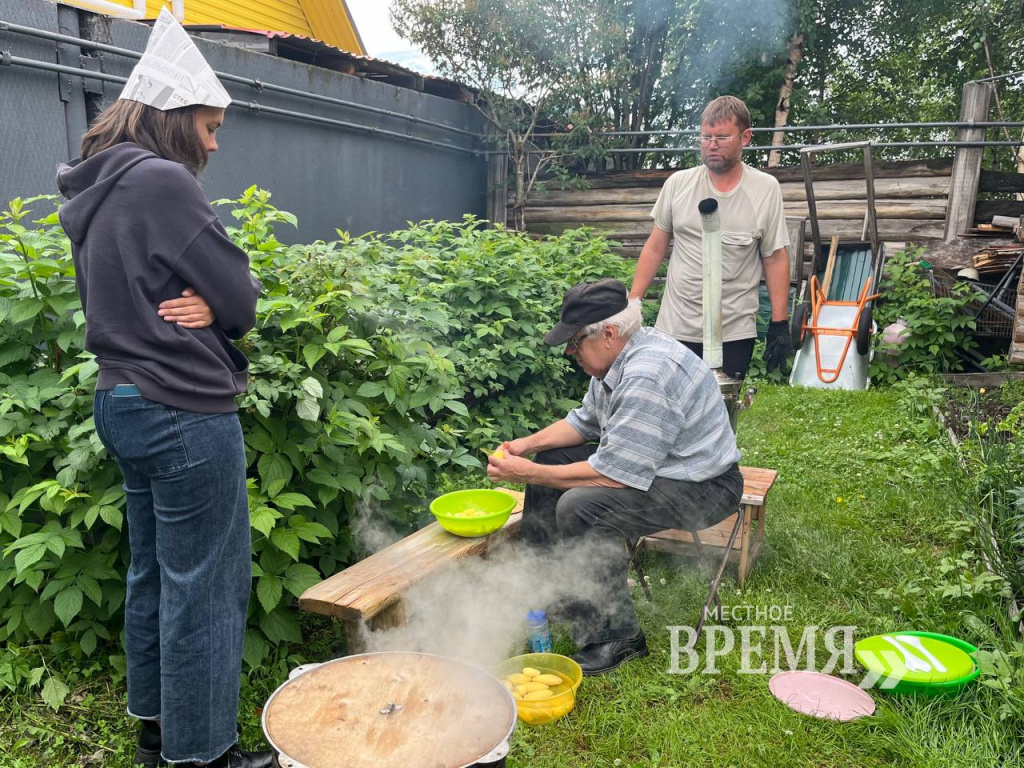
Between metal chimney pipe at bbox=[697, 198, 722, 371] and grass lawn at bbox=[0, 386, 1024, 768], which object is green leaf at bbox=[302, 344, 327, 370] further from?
metal chimney pipe at bbox=[697, 198, 722, 371]

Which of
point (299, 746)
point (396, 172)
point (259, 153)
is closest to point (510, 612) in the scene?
point (299, 746)

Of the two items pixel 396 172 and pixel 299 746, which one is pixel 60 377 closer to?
pixel 299 746

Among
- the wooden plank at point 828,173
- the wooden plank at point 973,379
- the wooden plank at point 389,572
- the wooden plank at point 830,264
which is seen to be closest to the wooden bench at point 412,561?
the wooden plank at point 389,572

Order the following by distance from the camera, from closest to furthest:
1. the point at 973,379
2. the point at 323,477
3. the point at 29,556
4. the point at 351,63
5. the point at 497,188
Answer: the point at 29,556
the point at 323,477
the point at 973,379
the point at 351,63
the point at 497,188

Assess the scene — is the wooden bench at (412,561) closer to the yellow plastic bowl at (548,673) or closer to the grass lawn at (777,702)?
the grass lawn at (777,702)

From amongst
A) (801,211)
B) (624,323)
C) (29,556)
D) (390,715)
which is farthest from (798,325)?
Answer: (29,556)

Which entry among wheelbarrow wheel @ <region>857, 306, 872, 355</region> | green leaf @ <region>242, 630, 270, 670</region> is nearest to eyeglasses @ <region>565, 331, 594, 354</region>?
green leaf @ <region>242, 630, 270, 670</region>

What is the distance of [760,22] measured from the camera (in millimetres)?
14148

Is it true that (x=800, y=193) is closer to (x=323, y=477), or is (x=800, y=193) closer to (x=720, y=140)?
(x=720, y=140)

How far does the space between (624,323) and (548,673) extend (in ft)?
4.73

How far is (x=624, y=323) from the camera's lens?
3.17m

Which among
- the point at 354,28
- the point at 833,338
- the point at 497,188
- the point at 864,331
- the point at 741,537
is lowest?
the point at 741,537

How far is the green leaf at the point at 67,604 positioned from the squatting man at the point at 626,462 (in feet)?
5.30

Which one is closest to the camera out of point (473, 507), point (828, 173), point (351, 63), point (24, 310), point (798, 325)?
point (24, 310)
